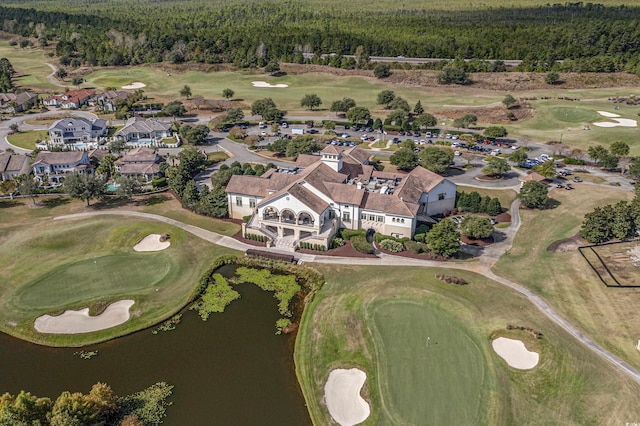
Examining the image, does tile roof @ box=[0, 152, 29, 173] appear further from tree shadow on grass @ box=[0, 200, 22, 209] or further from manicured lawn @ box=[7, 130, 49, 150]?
manicured lawn @ box=[7, 130, 49, 150]

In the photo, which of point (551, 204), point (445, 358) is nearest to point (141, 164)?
point (445, 358)

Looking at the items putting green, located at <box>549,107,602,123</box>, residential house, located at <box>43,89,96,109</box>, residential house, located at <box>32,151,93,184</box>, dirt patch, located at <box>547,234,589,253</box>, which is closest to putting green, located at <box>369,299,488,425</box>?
dirt patch, located at <box>547,234,589,253</box>

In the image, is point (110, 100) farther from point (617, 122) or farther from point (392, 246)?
point (617, 122)

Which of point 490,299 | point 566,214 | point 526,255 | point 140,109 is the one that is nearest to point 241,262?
point 490,299

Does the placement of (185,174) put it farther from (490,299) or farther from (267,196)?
(490,299)

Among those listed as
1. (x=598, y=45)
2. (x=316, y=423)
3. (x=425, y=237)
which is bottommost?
(x=316, y=423)
